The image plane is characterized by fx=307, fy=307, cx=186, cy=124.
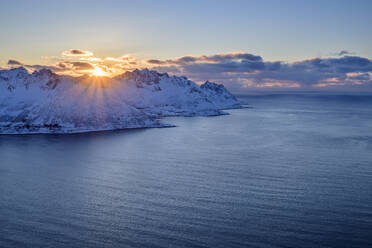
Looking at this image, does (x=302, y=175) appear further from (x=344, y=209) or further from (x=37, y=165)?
(x=37, y=165)

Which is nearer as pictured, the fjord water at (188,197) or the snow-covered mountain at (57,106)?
the fjord water at (188,197)

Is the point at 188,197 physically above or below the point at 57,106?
below

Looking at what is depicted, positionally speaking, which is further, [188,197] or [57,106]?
[57,106]

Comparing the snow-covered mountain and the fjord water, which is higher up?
the snow-covered mountain

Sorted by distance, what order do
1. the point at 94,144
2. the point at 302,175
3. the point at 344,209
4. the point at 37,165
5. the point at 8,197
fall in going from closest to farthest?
the point at 344,209 → the point at 8,197 → the point at 302,175 → the point at 37,165 → the point at 94,144

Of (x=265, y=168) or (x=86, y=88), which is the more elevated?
(x=86, y=88)

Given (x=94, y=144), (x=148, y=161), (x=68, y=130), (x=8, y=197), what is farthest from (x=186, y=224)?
(x=68, y=130)

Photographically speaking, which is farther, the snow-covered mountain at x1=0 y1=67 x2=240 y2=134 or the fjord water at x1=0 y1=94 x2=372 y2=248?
the snow-covered mountain at x1=0 y1=67 x2=240 y2=134

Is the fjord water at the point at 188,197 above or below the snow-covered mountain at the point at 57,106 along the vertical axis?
below
